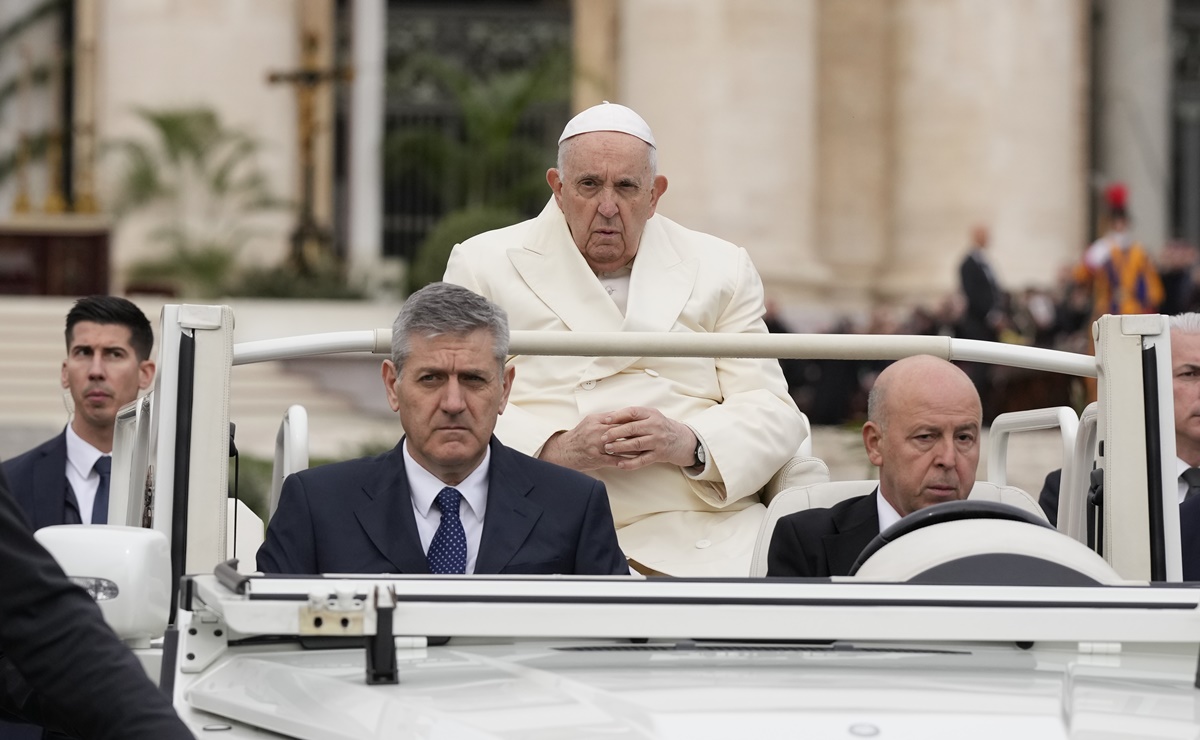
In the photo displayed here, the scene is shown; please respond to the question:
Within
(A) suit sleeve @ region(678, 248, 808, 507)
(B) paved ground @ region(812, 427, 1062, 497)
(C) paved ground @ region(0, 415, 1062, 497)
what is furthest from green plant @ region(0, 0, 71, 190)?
(A) suit sleeve @ region(678, 248, 808, 507)

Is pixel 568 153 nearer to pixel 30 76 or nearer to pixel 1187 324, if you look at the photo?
pixel 1187 324

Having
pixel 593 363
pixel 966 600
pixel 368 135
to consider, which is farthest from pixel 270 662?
pixel 368 135

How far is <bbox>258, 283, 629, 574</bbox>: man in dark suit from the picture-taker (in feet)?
13.3

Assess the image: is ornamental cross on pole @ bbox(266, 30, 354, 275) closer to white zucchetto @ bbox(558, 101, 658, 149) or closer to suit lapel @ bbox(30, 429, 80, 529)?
suit lapel @ bbox(30, 429, 80, 529)

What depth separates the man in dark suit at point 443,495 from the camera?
404 centimetres

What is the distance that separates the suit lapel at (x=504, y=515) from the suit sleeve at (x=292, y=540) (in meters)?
0.35

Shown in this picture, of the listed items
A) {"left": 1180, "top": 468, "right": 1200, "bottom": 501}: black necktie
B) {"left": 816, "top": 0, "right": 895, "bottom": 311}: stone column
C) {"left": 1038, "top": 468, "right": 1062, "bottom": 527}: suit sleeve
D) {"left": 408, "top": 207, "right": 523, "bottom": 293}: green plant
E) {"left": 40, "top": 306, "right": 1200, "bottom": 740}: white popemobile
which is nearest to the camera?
{"left": 40, "top": 306, "right": 1200, "bottom": 740}: white popemobile

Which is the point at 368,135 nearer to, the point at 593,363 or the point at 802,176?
the point at 802,176

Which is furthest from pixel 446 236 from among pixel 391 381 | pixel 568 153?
pixel 391 381

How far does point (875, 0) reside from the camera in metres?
29.0

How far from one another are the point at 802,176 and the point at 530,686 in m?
24.2

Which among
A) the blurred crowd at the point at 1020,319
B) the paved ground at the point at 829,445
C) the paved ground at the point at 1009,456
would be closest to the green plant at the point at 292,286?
the paved ground at the point at 829,445

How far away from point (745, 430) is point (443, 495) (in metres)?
1.25

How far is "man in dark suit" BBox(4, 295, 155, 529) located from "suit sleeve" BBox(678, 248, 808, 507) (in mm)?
1978
